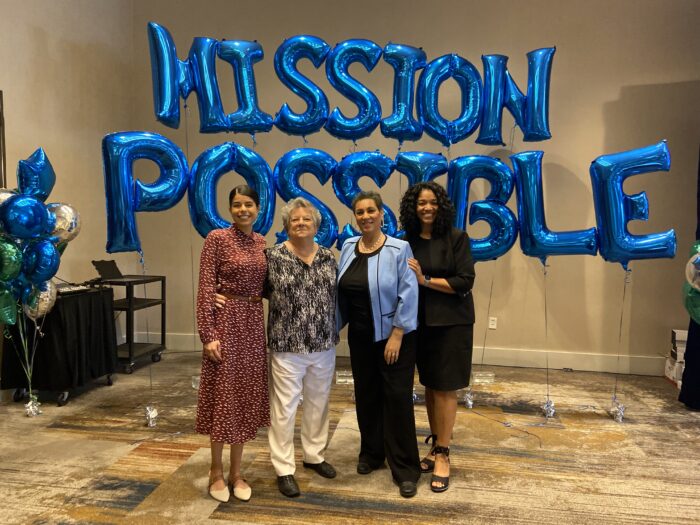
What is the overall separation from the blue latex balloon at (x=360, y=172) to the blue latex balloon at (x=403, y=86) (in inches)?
8.0

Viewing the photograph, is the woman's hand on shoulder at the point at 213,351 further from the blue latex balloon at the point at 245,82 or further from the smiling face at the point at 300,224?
the blue latex balloon at the point at 245,82

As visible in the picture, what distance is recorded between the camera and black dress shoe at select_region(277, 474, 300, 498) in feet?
6.97

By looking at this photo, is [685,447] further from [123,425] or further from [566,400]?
[123,425]

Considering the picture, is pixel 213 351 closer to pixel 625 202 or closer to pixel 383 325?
pixel 383 325

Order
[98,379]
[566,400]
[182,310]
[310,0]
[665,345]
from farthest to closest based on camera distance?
[182,310], [310,0], [665,345], [98,379], [566,400]

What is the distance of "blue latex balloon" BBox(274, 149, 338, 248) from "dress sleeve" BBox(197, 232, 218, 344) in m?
1.16

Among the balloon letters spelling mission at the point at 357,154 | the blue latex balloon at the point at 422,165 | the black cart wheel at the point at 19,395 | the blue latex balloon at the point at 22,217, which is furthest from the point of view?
the black cart wheel at the point at 19,395

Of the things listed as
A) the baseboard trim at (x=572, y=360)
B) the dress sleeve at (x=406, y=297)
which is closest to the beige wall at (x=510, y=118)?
the baseboard trim at (x=572, y=360)

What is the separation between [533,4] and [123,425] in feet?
14.7

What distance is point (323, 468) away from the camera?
7.56 feet

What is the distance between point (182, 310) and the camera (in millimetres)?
4855

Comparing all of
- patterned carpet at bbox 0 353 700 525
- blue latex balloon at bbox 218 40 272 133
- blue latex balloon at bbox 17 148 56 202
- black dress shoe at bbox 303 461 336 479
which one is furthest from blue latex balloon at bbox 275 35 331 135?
black dress shoe at bbox 303 461 336 479

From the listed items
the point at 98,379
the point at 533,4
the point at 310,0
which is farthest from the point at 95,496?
the point at 533,4

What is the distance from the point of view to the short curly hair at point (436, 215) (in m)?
2.19
